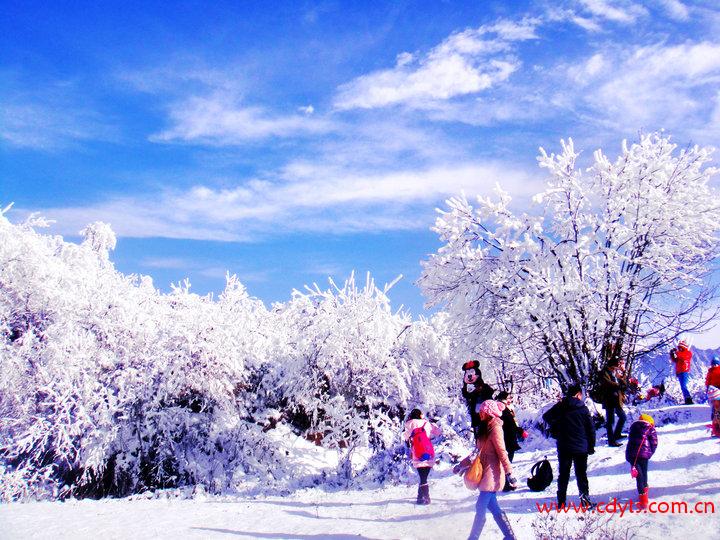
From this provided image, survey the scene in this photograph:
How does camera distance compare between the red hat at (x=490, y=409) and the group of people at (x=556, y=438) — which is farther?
the red hat at (x=490, y=409)

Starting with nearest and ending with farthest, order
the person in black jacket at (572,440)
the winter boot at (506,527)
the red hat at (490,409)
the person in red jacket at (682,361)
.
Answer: the winter boot at (506,527), the red hat at (490,409), the person in black jacket at (572,440), the person in red jacket at (682,361)

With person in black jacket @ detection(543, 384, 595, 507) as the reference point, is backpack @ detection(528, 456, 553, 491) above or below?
below

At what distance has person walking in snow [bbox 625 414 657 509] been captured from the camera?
700 centimetres

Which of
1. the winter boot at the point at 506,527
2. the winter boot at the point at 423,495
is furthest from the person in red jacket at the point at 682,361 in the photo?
the winter boot at the point at 506,527

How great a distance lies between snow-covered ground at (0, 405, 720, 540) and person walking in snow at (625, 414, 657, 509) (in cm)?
44

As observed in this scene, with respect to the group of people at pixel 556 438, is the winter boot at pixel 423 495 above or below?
below

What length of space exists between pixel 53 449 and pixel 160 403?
289 cm

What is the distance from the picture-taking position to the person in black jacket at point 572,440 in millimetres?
7398

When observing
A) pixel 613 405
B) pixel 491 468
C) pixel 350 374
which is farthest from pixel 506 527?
pixel 350 374

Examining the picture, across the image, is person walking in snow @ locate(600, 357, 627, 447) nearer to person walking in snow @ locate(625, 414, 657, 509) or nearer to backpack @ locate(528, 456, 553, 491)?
backpack @ locate(528, 456, 553, 491)

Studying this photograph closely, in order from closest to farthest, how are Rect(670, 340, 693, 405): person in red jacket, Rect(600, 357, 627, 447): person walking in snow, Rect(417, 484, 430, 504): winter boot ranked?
Rect(417, 484, 430, 504): winter boot < Rect(600, 357, 627, 447): person walking in snow < Rect(670, 340, 693, 405): person in red jacket

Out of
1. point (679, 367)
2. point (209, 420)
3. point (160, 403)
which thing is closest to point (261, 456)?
point (209, 420)

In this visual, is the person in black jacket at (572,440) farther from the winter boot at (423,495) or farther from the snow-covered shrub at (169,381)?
the snow-covered shrub at (169,381)

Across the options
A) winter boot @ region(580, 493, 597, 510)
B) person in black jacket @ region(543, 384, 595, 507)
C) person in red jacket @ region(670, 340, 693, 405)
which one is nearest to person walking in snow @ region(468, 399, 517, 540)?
person in black jacket @ region(543, 384, 595, 507)
